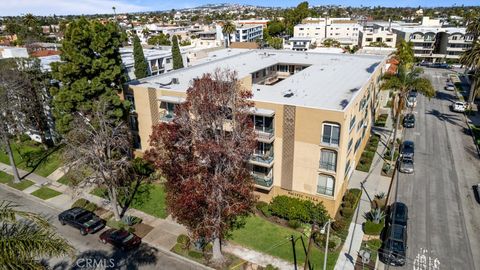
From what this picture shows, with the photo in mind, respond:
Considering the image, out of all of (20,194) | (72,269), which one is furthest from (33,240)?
(20,194)

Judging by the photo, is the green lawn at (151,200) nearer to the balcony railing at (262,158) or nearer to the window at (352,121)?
the balcony railing at (262,158)

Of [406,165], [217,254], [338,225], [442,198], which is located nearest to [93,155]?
[217,254]

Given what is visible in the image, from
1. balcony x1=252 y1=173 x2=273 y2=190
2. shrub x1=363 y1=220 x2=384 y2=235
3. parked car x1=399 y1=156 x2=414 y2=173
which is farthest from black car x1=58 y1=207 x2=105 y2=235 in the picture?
parked car x1=399 y1=156 x2=414 y2=173

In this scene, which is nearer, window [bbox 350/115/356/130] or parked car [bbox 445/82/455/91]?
window [bbox 350/115/356/130]

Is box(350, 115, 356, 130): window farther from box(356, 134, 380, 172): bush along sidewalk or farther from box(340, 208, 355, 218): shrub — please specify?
box(356, 134, 380, 172): bush along sidewalk

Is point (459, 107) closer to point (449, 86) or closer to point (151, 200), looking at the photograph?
point (449, 86)

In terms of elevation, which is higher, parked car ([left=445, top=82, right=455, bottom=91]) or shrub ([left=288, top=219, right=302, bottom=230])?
parked car ([left=445, top=82, right=455, bottom=91])

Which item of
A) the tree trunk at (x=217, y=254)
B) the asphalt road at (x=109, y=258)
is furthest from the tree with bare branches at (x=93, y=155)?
the tree trunk at (x=217, y=254)
